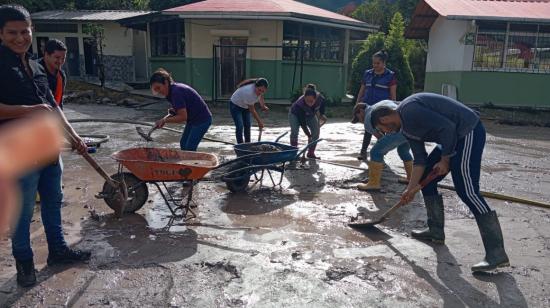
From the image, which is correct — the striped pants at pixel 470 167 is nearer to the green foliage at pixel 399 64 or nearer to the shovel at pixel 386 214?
the shovel at pixel 386 214

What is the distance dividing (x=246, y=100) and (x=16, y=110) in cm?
419

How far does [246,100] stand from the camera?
6789mm

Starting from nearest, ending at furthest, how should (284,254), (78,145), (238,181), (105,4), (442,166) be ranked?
(78,145), (442,166), (284,254), (238,181), (105,4)

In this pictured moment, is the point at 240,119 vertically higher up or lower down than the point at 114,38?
lower down

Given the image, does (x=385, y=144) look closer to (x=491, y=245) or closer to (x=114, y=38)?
(x=491, y=245)

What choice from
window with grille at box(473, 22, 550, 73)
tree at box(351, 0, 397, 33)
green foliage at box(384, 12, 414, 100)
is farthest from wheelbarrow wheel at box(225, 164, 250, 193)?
tree at box(351, 0, 397, 33)

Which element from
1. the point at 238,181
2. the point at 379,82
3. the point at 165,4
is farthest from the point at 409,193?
the point at 165,4

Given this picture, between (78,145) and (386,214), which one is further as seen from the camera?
(386,214)

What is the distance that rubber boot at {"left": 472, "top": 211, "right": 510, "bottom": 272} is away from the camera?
344cm

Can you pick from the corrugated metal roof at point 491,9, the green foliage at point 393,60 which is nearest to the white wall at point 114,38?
the green foliage at point 393,60

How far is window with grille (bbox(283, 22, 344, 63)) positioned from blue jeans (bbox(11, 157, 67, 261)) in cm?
1257

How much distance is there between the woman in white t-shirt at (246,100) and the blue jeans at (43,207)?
Answer: 367 centimetres

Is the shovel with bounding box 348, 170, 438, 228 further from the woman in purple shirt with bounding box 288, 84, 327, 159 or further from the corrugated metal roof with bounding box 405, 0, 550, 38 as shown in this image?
the corrugated metal roof with bounding box 405, 0, 550, 38

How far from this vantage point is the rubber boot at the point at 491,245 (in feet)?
11.3
